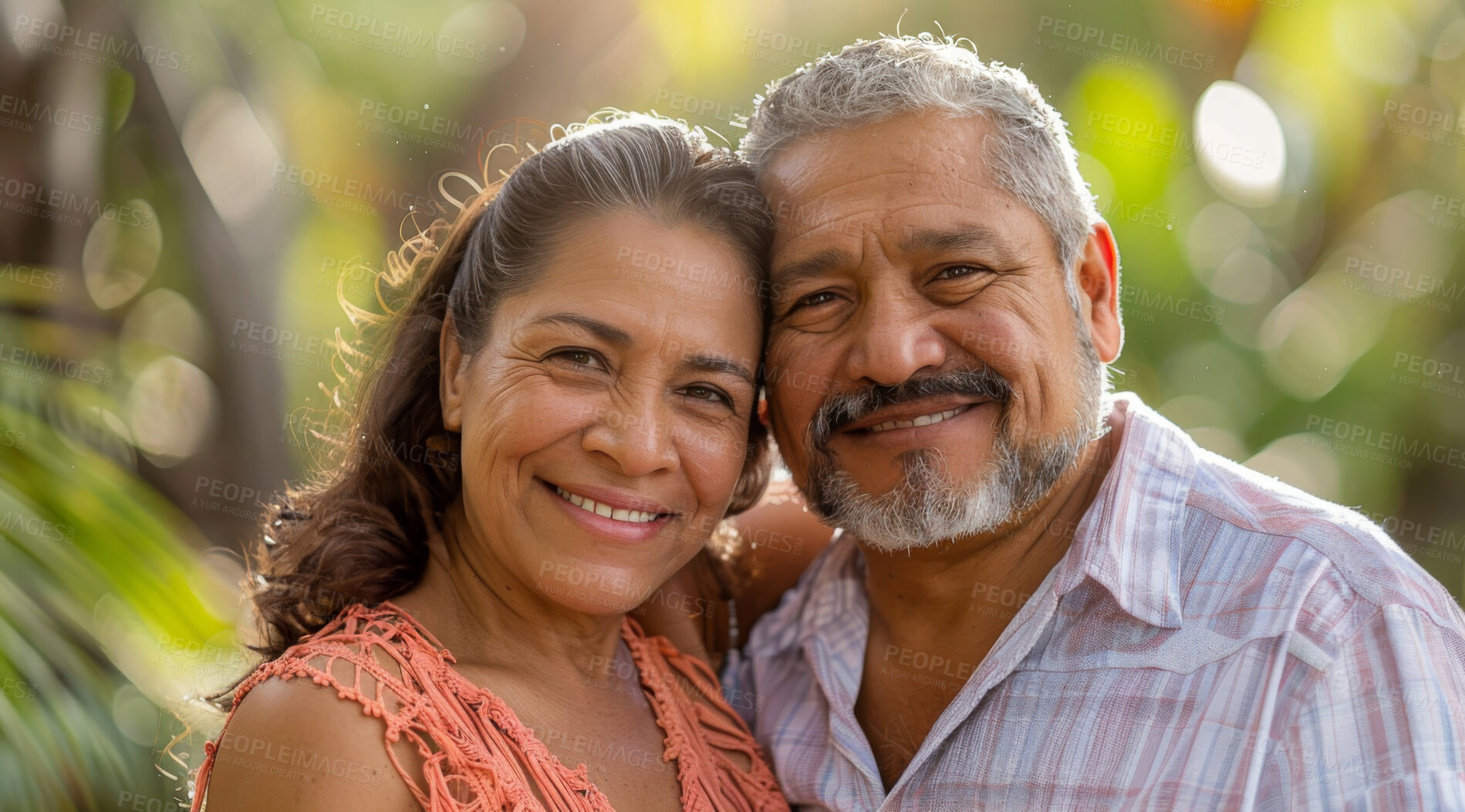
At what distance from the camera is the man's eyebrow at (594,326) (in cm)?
208

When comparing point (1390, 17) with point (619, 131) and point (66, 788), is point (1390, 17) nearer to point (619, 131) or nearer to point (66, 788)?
point (619, 131)

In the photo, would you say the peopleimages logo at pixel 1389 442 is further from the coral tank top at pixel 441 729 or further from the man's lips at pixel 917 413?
the coral tank top at pixel 441 729

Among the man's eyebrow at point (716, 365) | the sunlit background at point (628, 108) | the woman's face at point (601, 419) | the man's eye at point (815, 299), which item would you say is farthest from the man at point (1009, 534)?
the sunlit background at point (628, 108)

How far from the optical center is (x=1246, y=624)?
194 centimetres

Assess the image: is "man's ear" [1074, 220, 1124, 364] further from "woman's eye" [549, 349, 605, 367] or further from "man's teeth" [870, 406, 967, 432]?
"woman's eye" [549, 349, 605, 367]

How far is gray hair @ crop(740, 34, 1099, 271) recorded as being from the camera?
7.71ft

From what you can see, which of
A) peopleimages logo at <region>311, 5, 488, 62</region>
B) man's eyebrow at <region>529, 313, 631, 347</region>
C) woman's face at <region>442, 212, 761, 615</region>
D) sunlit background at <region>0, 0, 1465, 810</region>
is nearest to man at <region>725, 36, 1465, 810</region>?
woman's face at <region>442, 212, 761, 615</region>

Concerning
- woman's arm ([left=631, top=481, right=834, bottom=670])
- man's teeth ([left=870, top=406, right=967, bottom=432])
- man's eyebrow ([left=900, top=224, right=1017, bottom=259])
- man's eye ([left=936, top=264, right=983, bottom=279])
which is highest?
man's eyebrow ([left=900, top=224, right=1017, bottom=259])

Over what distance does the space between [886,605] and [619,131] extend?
128 centimetres

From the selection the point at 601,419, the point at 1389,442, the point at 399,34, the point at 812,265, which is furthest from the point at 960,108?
the point at 1389,442

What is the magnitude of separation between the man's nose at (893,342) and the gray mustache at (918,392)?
0.02 meters

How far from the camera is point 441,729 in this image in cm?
177

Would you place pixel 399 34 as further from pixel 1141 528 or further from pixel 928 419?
pixel 1141 528

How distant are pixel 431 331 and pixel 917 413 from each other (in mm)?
1093
